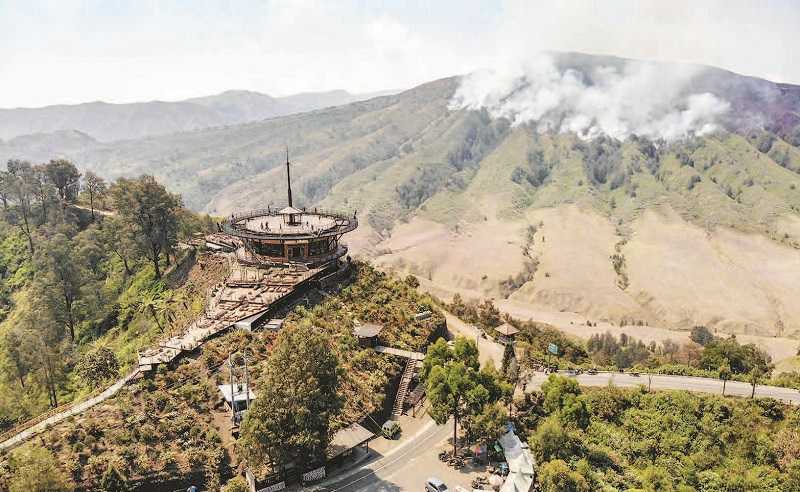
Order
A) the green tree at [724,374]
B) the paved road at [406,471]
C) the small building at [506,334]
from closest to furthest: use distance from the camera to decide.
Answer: the paved road at [406,471] < the green tree at [724,374] < the small building at [506,334]

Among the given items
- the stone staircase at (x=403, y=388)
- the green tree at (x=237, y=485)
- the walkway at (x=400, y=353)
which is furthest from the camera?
the walkway at (x=400, y=353)

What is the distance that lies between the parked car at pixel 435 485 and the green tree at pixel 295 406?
683cm

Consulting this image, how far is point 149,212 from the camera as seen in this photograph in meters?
64.3

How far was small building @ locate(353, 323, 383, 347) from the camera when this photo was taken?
4591 cm

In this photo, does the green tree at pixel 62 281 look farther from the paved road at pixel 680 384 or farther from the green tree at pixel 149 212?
the paved road at pixel 680 384

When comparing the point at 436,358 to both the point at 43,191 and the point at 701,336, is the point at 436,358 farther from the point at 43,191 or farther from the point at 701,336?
the point at 701,336

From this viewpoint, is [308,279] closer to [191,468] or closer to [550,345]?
[191,468]

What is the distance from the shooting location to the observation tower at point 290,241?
54125 mm

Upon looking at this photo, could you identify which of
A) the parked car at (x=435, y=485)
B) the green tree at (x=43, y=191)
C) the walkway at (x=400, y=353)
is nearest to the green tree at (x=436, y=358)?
the walkway at (x=400, y=353)

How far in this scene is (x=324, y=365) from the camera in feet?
105

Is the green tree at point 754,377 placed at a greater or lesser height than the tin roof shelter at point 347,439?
lesser

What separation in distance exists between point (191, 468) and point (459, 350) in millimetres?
20602

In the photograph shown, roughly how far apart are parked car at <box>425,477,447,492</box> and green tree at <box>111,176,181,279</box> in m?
47.3

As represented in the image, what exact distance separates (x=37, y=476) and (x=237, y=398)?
11743mm
